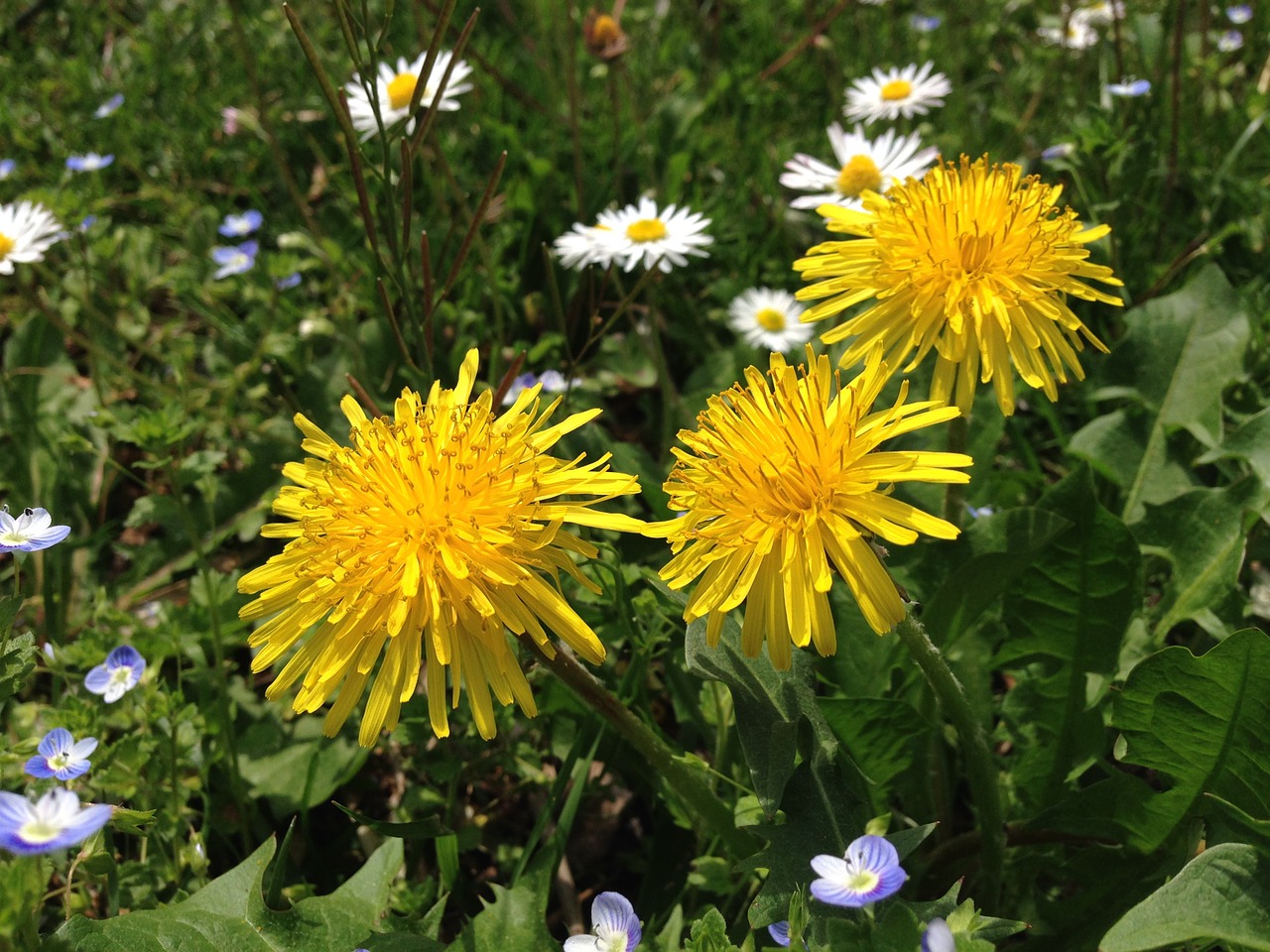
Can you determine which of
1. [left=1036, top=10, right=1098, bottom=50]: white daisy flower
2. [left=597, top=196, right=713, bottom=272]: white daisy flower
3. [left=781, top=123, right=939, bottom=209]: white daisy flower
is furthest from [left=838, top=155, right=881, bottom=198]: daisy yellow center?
[left=1036, top=10, right=1098, bottom=50]: white daisy flower

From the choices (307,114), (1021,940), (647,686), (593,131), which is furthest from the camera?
(307,114)

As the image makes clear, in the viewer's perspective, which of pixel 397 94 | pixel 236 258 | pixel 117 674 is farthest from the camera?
pixel 236 258

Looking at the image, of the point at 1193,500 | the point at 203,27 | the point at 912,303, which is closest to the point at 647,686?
the point at 912,303

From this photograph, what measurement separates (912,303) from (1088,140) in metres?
1.25

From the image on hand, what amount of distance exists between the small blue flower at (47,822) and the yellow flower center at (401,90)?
9.05 ft

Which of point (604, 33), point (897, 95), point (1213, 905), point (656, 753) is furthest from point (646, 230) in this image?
point (1213, 905)

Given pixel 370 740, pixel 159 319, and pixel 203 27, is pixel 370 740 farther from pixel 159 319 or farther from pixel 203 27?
pixel 203 27

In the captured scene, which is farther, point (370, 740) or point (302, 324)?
point (302, 324)

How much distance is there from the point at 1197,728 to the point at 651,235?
202 cm

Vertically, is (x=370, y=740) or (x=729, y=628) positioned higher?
(x=729, y=628)

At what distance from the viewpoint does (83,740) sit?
1937mm

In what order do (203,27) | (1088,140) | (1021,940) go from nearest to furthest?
(1021,940)
(1088,140)
(203,27)

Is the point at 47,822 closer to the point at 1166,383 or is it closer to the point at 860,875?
the point at 860,875

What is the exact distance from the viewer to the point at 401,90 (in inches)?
143
